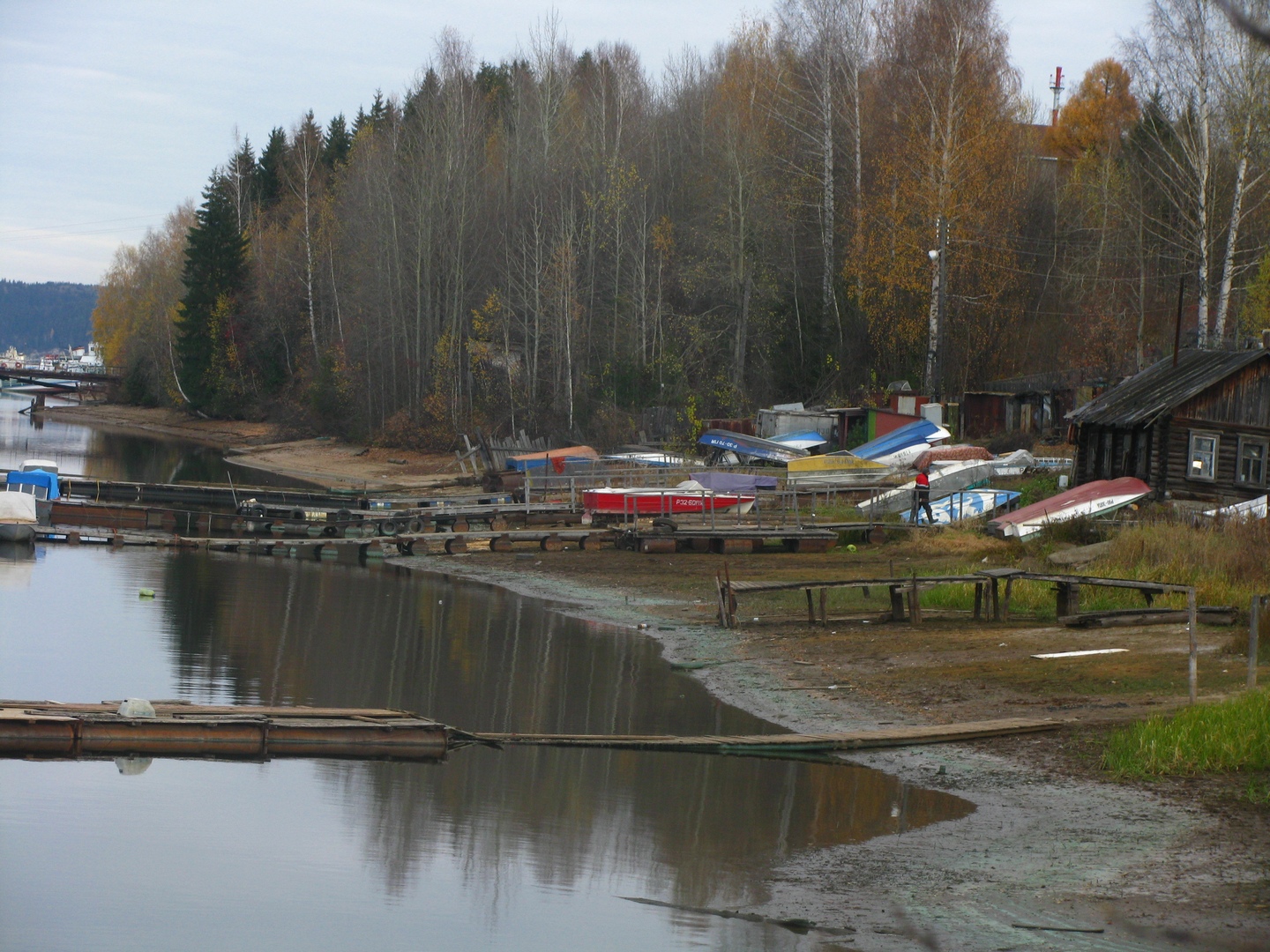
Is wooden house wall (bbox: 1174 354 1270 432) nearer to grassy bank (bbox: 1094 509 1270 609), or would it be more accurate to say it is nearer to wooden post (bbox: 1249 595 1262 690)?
grassy bank (bbox: 1094 509 1270 609)

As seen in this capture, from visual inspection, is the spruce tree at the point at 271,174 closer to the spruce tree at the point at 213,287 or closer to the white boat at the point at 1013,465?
the spruce tree at the point at 213,287

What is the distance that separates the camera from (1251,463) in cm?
3259

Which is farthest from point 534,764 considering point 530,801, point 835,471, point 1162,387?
point 835,471

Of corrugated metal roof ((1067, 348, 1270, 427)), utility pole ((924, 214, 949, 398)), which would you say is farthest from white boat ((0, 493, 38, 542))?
utility pole ((924, 214, 949, 398))

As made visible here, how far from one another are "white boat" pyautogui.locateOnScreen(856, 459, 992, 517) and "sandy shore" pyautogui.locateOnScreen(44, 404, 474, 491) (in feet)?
70.6

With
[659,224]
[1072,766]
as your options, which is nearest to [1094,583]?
[1072,766]

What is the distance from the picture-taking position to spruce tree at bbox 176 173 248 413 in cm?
9312

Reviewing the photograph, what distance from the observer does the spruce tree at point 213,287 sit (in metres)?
93.1

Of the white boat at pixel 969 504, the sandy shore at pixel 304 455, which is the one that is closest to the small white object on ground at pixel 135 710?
the white boat at pixel 969 504

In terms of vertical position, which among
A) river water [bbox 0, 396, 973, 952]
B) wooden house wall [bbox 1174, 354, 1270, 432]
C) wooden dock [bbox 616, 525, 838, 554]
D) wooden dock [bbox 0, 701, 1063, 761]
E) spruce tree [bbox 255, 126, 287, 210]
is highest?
spruce tree [bbox 255, 126, 287, 210]

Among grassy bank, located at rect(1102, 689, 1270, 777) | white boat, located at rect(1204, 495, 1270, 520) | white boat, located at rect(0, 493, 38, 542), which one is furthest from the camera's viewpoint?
white boat, located at rect(0, 493, 38, 542)

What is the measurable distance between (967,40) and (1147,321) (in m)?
13.7

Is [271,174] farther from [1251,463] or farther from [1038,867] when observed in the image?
[1038,867]

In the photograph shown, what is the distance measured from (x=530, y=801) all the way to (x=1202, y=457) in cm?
2386
